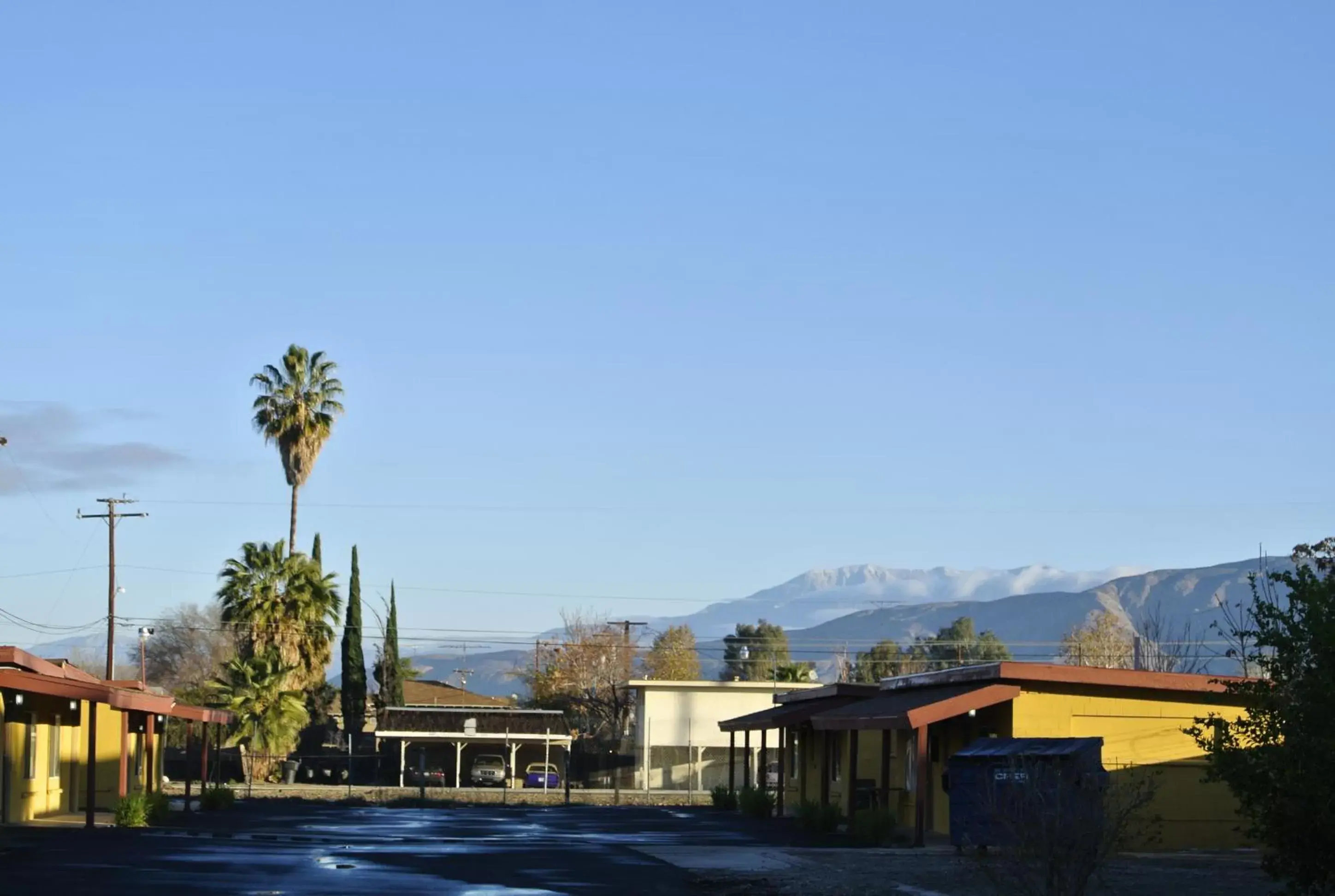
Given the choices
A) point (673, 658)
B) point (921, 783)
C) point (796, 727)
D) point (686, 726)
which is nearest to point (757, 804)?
point (796, 727)

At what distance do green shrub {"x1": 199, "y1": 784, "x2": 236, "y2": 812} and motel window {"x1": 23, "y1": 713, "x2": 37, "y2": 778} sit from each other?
7.07 m

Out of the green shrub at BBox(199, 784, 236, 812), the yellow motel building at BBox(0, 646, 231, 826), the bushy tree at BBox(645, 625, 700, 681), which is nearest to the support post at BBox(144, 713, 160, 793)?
the yellow motel building at BBox(0, 646, 231, 826)

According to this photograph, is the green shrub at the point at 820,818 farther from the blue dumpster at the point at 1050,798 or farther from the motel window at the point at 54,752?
the motel window at the point at 54,752

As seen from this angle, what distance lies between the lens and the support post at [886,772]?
32.9 metres

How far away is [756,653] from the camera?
15788 centimetres

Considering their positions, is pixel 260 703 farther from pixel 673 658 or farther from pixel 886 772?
pixel 673 658

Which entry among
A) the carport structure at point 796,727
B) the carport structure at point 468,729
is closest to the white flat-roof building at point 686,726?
the carport structure at point 468,729

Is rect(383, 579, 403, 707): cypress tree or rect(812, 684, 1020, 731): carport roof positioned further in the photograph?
rect(383, 579, 403, 707): cypress tree

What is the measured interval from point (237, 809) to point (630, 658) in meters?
48.7

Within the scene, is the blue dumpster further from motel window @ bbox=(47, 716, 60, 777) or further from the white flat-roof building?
the white flat-roof building

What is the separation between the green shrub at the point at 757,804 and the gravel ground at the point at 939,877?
15535mm

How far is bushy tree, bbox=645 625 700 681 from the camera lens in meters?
103

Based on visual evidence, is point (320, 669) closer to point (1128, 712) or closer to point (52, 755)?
point (52, 755)

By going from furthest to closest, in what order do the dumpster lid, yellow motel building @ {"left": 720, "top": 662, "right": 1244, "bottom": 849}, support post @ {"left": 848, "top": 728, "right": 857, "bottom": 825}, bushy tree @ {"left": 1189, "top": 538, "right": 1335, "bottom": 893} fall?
support post @ {"left": 848, "top": 728, "right": 857, "bottom": 825}, yellow motel building @ {"left": 720, "top": 662, "right": 1244, "bottom": 849}, the dumpster lid, bushy tree @ {"left": 1189, "top": 538, "right": 1335, "bottom": 893}
